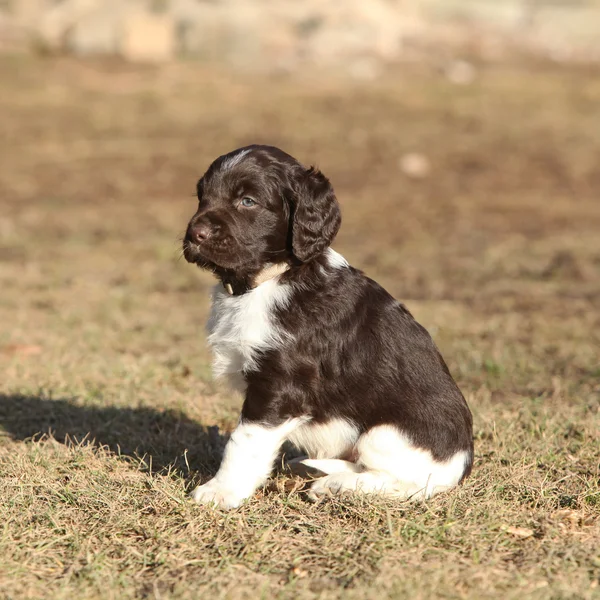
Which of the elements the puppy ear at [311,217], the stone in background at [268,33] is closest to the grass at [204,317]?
the puppy ear at [311,217]

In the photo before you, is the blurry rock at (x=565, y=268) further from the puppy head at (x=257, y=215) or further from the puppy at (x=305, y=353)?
the puppy head at (x=257, y=215)

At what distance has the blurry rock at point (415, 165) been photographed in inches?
605

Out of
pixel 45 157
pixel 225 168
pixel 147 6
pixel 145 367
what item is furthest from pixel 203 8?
pixel 225 168

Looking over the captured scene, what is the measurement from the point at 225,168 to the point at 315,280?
0.63 meters

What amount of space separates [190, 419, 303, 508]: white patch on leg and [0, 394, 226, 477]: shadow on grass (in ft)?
1.98

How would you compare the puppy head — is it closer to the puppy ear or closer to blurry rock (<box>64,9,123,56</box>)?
the puppy ear

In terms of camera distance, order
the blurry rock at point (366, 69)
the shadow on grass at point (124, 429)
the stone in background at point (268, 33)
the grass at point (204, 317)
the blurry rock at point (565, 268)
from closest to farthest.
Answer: the grass at point (204, 317), the shadow on grass at point (124, 429), the blurry rock at point (565, 268), the blurry rock at point (366, 69), the stone in background at point (268, 33)

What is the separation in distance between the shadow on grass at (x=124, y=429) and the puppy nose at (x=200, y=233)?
1287mm

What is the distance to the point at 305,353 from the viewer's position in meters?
4.02

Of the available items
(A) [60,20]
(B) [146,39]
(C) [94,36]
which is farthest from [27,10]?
(B) [146,39]

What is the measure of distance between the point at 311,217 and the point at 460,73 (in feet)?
63.8

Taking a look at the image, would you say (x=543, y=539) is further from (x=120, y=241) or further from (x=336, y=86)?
(x=336, y=86)

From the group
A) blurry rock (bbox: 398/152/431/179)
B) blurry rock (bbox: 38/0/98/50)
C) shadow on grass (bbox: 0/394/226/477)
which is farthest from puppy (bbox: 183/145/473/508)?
blurry rock (bbox: 38/0/98/50)

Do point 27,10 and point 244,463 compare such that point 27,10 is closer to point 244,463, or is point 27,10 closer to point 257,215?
point 257,215
